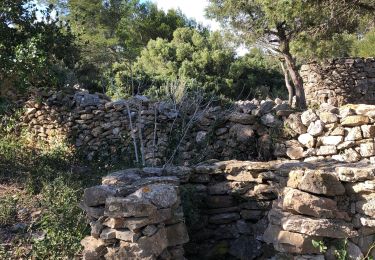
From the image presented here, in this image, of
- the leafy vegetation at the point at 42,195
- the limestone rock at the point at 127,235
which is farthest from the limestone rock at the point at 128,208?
the leafy vegetation at the point at 42,195

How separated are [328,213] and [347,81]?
10.7 metres

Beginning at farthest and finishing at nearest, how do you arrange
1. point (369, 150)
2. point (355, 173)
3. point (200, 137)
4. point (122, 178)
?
point (200, 137), point (369, 150), point (122, 178), point (355, 173)

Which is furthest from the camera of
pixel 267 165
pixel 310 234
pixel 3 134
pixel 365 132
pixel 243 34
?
pixel 243 34

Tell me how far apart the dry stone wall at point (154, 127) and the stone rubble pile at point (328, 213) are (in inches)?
106

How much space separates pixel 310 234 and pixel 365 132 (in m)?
2.80

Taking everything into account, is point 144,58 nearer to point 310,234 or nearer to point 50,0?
point 50,0

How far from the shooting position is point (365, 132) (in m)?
5.96

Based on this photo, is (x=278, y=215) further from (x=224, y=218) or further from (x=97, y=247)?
(x=97, y=247)

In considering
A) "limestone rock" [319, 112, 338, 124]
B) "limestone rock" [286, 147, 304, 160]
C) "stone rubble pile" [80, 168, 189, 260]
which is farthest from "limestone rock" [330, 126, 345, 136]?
"stone rubble pile" [80, 168, 189, 260]

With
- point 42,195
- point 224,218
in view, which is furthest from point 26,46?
point 224,218

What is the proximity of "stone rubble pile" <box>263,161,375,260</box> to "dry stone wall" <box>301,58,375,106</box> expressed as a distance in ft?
32.5

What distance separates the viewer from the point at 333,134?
6152 mm

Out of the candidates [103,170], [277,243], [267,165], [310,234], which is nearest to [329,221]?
[310,234]

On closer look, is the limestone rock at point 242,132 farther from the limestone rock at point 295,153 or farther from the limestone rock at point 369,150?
the limestone rock at point 369,150
